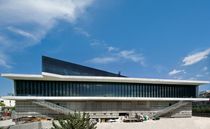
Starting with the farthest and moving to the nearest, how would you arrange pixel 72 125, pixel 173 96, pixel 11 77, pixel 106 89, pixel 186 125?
pixel 173 96
pixel 106 89
pixel 11 77
pixel 186 125
pixel 72 125

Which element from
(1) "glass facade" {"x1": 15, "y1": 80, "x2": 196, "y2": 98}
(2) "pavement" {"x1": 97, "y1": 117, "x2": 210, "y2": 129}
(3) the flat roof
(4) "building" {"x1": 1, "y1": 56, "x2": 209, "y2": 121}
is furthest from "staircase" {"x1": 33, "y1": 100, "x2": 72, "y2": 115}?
(2) "pavement" {"x1": 97, "y1": 117, "x2": 210, "y2": 129}

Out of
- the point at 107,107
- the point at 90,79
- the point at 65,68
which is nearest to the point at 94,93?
the point at 90,79

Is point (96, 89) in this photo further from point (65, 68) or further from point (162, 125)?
point (162, 125)

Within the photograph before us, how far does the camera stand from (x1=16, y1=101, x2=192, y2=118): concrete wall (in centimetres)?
6097

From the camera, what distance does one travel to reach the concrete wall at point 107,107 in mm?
60969

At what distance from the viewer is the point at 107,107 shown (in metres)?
65.4

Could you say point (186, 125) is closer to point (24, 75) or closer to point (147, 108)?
point (147, 108)

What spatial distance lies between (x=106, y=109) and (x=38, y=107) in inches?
523

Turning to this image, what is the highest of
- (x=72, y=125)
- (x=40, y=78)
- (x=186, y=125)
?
(x=40, y=78)

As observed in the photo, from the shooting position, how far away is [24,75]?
59.3 m

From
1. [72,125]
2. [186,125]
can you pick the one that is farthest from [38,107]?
[72,125]

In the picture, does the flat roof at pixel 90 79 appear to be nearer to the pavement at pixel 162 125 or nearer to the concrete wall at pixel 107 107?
the concrete wall at pixel 107 107

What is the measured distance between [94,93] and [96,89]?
2.95 feet

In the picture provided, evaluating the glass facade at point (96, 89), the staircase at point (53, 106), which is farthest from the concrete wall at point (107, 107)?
the glass facade at point (96, 89)
